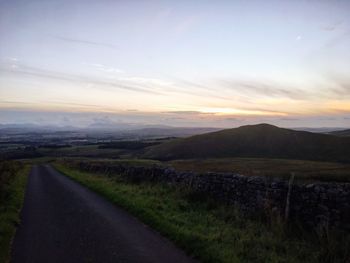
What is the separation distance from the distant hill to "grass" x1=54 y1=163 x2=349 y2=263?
121 metres

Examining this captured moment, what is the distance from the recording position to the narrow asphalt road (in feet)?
Result: 31.9

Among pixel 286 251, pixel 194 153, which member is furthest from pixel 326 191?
pixel 194 153

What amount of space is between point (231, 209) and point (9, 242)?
8.39 meters

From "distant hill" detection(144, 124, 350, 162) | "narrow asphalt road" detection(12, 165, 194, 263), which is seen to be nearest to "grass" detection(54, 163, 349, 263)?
"narrow asphalt road" detection(12, 165, 194, 263)

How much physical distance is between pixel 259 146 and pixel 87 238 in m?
148

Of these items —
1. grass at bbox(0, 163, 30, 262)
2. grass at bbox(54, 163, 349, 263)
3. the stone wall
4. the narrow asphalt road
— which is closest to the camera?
grass at bbox(54, 163, 349, 263)

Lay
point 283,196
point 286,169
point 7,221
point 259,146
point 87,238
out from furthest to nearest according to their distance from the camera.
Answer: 1. point 259,146
2. point 286,169
3. point 7,221
4. point 283,196
5. point 87,238

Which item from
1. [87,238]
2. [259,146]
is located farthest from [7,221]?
[259,146]

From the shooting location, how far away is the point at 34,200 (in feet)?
70.5

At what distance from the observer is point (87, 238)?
11727 millimetres

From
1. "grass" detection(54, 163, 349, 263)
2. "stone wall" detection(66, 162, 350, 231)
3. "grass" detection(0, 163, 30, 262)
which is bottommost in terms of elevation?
"grass" detection(0, 163, 30, 262)

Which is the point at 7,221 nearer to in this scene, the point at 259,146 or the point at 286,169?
the point at 286,169

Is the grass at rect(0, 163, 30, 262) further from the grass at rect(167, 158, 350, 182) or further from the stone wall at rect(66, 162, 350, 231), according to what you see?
the grass at rect(167, 158, 350, 182)

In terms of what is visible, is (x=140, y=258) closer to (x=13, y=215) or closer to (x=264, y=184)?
(x=264, y=184)
